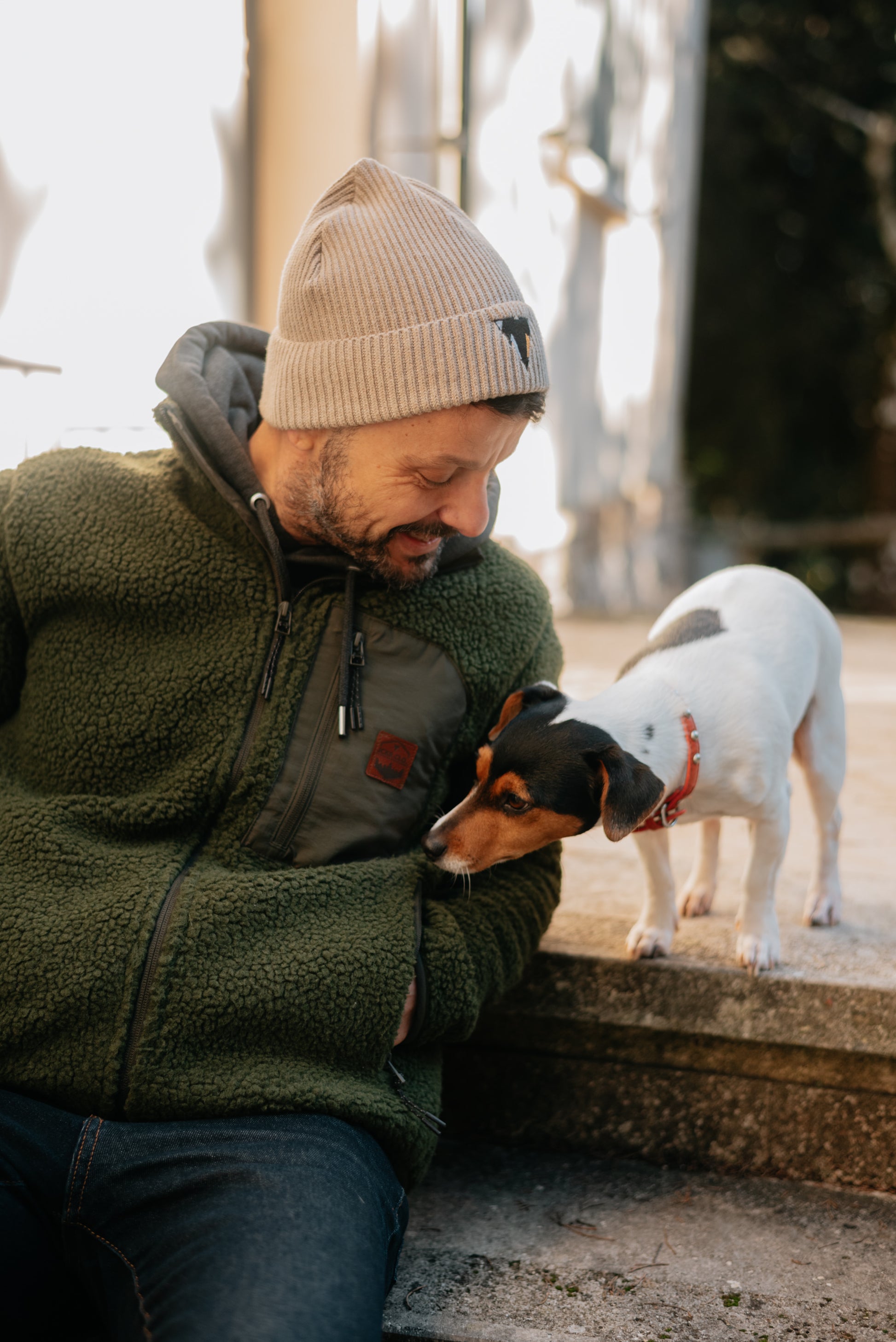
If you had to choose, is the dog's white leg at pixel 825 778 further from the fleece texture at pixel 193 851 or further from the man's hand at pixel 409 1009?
the man's hand at pixel 409 1009

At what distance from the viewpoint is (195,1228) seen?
4.68 feet

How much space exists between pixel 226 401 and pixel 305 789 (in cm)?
64

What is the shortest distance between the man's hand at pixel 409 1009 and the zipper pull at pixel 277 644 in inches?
18.5

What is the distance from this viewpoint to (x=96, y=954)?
64.2 inches

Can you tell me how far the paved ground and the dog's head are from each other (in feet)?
0.94

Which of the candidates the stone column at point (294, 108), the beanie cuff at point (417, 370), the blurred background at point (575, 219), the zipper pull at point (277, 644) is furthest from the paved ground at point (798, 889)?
the stone column at point (294, 108)

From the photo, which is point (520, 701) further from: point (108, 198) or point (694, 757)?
point (108, 198)

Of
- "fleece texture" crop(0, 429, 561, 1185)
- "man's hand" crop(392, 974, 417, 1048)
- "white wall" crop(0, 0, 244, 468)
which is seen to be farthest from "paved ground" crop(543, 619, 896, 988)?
"white wall" crop(0, 0, 244, 468)

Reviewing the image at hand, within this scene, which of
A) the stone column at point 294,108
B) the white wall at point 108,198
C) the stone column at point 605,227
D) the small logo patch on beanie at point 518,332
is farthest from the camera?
the stone column at point 605,227

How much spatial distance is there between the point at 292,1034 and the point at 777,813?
1.02 metres

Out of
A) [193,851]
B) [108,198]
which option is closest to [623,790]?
[193,851]

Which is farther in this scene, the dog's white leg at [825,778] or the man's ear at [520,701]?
the dog's white leg at [825,778]

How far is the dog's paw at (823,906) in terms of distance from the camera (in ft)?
7.85

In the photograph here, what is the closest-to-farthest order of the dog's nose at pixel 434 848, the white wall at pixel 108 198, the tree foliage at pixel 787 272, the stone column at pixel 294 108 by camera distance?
the dog's nose at pixel 434 848, the white wall at pixel 108 198, the stone column at pixel 294 108, the tree foliage at pixel 787 272
